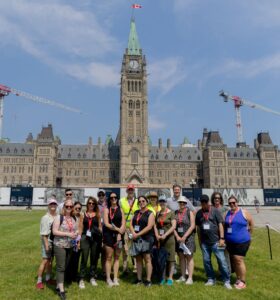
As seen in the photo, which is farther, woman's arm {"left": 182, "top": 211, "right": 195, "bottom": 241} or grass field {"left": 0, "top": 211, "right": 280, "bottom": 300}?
woman's arm {"left": 182, "top": 211, "right": 195, "bottom": 241}

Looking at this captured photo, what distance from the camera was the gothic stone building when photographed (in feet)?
299

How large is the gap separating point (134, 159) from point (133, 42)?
1653 inches

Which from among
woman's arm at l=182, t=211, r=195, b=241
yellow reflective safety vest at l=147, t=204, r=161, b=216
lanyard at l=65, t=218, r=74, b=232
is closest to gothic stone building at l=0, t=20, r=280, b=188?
yellow reflective safety vest at l=147, t=204, r=161, b=216

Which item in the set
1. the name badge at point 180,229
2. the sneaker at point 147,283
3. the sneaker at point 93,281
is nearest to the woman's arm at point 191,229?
the name badge at point 180,229

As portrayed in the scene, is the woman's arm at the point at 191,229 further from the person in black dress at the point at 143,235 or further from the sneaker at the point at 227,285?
the sneaker at the point at 227,285

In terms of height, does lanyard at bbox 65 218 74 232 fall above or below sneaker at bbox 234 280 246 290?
above

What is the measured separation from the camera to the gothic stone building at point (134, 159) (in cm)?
9106

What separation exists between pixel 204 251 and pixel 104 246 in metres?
2.71

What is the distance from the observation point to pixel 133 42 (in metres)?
102

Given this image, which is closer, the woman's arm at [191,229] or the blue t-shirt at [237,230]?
the blue t-shirt at [237,230]

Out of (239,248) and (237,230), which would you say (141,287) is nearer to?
(239,248)

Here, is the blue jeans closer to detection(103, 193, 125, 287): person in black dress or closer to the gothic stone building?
detection(103, 193, 125, 287): person in black dress

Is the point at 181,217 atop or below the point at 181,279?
atop

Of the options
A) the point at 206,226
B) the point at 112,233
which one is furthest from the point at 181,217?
the point at 112,233
